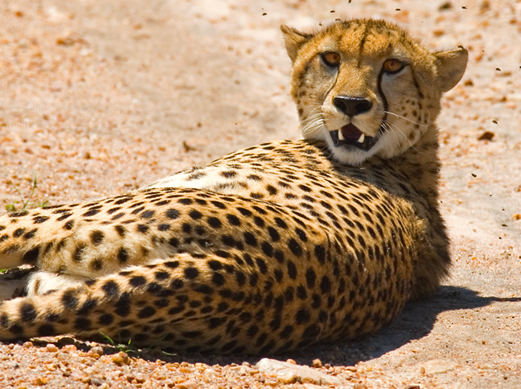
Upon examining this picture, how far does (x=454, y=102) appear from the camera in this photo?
7496 mm

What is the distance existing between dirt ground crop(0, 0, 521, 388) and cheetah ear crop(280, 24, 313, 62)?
42 cm

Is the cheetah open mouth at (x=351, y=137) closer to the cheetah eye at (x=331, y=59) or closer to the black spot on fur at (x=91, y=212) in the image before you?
the cheetah eye at (x=331, y=59)

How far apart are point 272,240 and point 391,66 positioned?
1.58 m

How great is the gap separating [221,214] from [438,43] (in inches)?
220

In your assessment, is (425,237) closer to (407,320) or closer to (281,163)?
(407,320)

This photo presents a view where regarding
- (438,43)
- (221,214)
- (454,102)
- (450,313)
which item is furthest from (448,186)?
(221,214)

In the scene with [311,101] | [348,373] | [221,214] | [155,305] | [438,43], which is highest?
[438,43]

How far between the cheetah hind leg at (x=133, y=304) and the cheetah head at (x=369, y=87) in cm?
156

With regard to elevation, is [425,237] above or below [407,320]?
above

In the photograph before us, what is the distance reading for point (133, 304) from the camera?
301 cm

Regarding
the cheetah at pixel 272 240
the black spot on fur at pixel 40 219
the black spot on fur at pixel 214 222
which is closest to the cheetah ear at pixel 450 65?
the cheetah at pixel 272 240

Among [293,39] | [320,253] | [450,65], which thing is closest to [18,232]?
[320,253]

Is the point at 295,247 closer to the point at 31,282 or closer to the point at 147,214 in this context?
the point at 147,214

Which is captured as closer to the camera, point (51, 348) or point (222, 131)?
point (51, 348)
